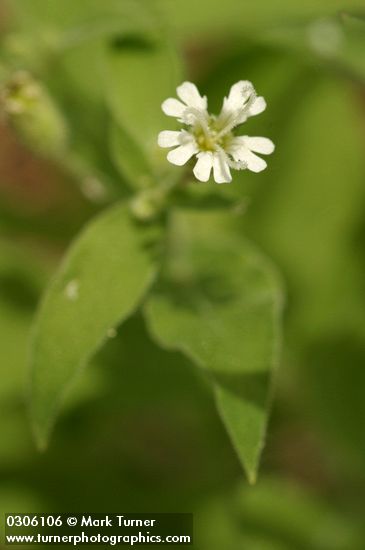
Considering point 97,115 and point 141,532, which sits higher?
point 97,115

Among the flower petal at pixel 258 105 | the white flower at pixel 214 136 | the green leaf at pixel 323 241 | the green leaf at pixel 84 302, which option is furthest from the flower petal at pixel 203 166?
the green leaf at pixel 323 241

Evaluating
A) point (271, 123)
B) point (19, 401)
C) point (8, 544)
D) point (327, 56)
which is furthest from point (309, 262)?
point (8, 544)

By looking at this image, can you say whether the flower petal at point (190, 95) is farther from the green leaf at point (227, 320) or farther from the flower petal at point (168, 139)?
the green leaf at point (227, 320)

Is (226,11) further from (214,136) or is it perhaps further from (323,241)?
(214,136)

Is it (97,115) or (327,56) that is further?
(97,115)

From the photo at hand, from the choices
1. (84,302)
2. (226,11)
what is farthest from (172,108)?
(226,11)

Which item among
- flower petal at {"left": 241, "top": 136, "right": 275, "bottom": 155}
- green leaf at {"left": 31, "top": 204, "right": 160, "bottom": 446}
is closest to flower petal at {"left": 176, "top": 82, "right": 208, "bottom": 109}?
flower petal at {"left": 241, "top": 136, "right": 275, "bottom": 155}

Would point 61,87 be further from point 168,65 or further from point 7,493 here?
point 7,493
